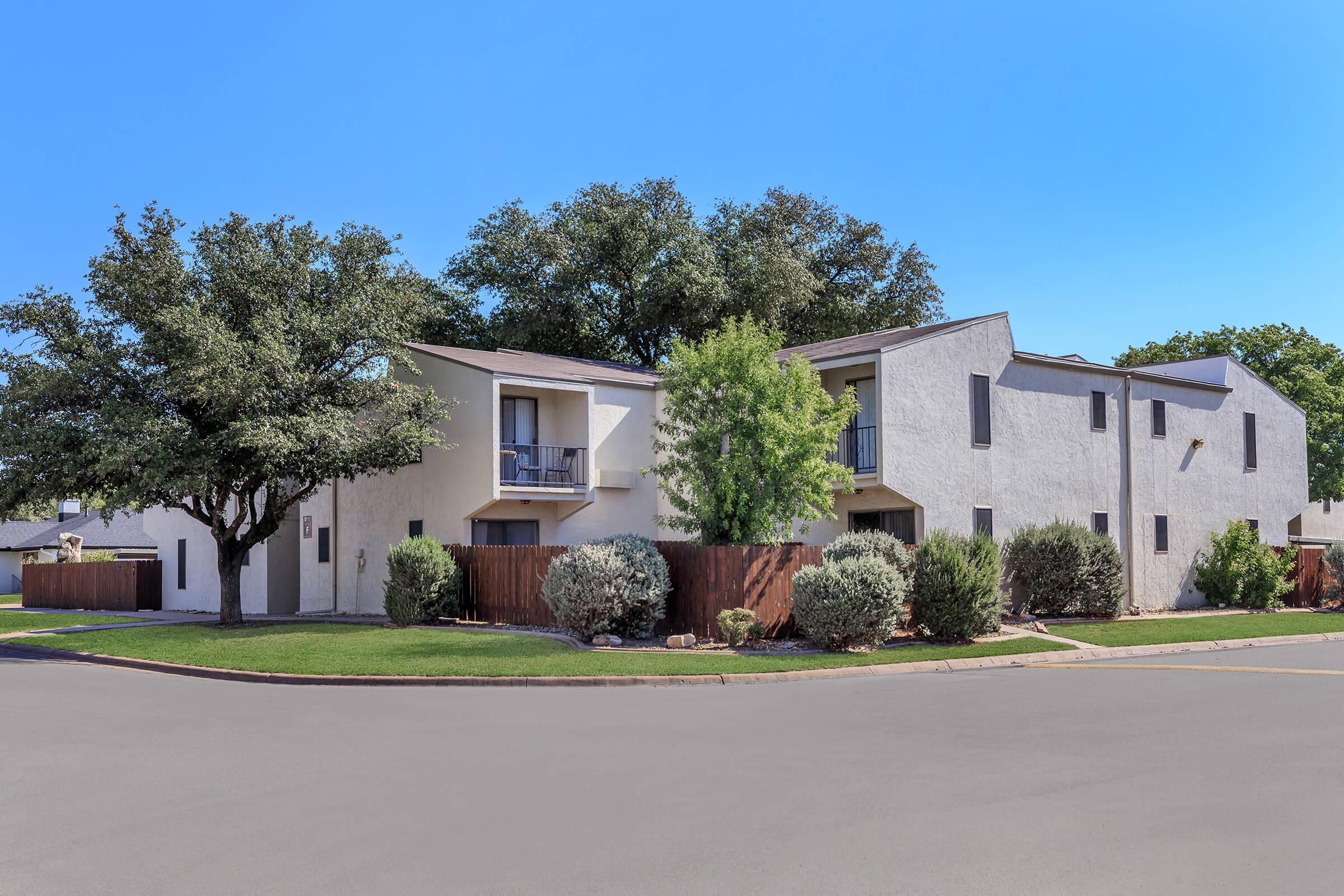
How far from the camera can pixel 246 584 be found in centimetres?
3444

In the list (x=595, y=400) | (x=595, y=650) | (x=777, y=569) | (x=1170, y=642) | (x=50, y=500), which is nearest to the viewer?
(x=595, y=650)

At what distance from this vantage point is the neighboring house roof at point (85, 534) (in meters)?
58.3

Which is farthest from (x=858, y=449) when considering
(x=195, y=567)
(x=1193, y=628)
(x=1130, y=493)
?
(x=195, y=567)

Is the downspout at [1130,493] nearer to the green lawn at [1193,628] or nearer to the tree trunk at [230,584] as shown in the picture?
the green lawn at [1193,628]

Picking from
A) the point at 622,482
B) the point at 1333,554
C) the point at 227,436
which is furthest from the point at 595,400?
the point at 1333,554

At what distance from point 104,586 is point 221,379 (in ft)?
62.8

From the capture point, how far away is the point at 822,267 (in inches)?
1922

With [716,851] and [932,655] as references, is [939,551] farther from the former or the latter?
[716,851]

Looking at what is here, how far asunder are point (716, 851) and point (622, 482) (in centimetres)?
2292

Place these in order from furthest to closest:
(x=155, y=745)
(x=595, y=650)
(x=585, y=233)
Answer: (x=585, y=233), (x=595, y=650), (x=155, y=745)

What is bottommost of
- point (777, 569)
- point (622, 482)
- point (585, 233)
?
point (777, 569)

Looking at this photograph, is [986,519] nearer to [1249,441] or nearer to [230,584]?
[1249,441]

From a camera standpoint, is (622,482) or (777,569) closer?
(777,569)

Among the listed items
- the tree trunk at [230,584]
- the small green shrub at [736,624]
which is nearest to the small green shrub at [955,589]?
the small green shrub at [736,624]
